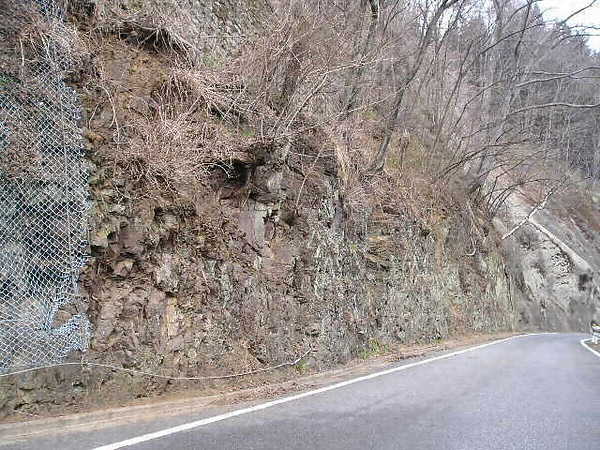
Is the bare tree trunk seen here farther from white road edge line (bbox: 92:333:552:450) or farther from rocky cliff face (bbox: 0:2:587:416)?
white road edge line (bbox: 92:333:552:450)

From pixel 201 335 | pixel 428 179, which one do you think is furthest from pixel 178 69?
pixel 428 179

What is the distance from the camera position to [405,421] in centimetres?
624

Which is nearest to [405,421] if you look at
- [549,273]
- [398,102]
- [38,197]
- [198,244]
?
[198,244]

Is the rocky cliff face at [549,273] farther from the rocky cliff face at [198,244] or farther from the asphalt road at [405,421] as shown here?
the asphalt road at [405,421]

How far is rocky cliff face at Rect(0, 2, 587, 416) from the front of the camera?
22.5ft

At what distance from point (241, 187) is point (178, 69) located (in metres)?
2.37

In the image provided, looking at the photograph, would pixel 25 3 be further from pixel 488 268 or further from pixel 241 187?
pixel 488 268

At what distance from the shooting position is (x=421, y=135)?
76.9 ft

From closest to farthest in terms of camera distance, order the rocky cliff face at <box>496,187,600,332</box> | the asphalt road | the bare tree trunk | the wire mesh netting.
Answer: the asphalt road, the wire mesh netting, the bare tree trunk, the rocky cliff face at <box>496,187,600,332</box>

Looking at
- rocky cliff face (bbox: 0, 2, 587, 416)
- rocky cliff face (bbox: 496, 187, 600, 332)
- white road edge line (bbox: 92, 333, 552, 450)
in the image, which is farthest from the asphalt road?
rocky cliff face (bbox: 496, 187, 600, 332)

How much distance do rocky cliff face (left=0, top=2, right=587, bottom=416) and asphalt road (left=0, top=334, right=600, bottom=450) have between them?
3.87 ft

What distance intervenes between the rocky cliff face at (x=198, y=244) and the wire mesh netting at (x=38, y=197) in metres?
0.25

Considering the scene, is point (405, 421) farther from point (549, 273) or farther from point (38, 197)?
point (549, 273)

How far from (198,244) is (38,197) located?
2404 millimetres
